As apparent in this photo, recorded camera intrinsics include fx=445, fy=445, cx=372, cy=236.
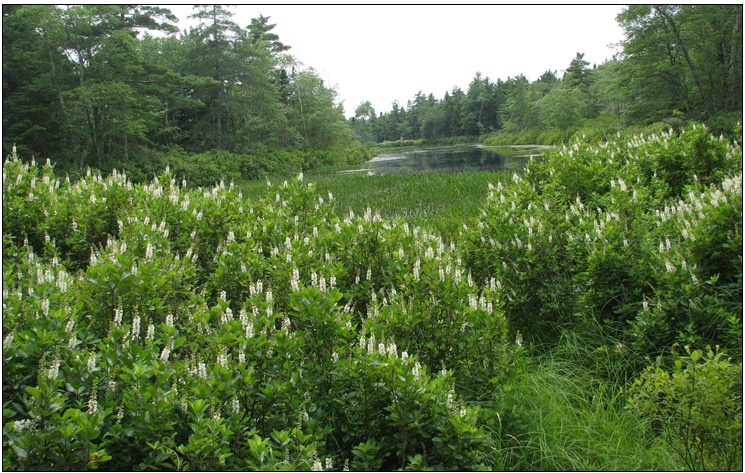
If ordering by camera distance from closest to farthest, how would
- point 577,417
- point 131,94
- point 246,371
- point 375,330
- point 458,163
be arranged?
point 246,371 < point 375,330 < point 577,417 < point 131,94 < point 458,163

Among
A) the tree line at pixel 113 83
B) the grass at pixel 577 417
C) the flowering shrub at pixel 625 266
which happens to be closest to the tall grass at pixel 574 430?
the grass at pixel 577 417

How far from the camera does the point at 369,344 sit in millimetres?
2600

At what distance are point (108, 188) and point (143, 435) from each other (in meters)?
4.46

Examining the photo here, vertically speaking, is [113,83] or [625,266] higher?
[113,83]

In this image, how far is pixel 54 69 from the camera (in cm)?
1875

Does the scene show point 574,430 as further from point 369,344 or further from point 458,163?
point 458,163

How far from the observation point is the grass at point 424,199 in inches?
329

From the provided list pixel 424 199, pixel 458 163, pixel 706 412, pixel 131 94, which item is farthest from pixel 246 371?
pixel 458 163

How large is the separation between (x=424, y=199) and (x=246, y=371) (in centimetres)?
988

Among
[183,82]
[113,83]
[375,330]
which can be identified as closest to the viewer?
[375,330]

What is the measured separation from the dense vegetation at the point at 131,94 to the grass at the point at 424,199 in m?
7.07

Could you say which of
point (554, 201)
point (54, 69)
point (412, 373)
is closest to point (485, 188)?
point (554, 201)

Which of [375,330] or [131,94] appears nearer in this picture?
[375,330]

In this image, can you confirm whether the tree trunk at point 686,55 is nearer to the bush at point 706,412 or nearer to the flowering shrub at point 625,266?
the flowering shrub at point 625,266
